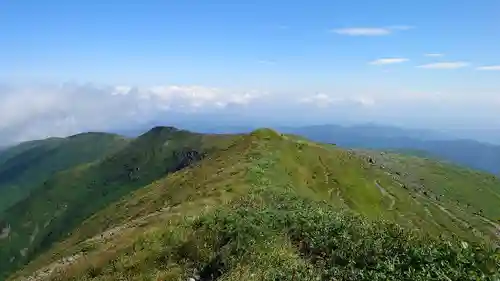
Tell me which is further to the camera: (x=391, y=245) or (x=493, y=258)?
(x=391, y=245)

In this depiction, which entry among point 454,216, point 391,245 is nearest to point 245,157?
point 391,245

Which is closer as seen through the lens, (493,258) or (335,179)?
(493,258)

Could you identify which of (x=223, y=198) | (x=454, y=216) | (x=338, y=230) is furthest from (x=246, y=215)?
(x=454, y=216)

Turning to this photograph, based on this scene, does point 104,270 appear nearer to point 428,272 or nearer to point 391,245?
point 391,245

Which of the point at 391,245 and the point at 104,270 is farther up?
the point at 391,245

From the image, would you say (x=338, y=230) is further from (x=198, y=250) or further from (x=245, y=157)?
(x=245, y=157)

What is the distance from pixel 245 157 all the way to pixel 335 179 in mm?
45829

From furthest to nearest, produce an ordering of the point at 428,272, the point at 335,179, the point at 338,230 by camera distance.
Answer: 1. the point at 335,179
2. the point at 338,230
3. the point at 428,272

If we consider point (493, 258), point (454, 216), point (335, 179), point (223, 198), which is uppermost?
point (493, 258)

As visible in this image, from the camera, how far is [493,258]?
72.8 ft

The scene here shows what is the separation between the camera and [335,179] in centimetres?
14512

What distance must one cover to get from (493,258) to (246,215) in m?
16.4

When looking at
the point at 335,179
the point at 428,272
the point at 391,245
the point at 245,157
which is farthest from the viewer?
the point at 335,179

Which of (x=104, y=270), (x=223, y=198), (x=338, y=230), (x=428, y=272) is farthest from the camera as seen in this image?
(x=223, y=198)
